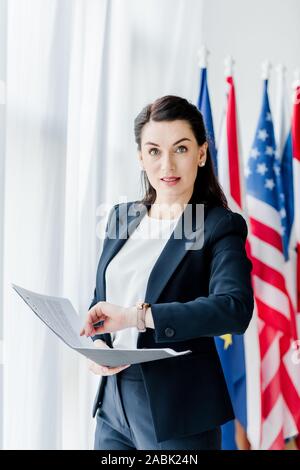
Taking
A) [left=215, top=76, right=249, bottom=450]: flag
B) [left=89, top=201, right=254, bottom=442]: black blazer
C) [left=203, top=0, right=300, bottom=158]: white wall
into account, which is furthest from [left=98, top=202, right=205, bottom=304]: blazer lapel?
[left=203, top=0, right=300, bottom=158]: white wall

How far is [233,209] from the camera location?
2086 millimetres

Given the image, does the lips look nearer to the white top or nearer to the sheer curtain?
the white top

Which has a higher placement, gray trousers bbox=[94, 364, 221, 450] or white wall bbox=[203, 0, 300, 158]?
white wall bbox=[203, 0, 300, 158]

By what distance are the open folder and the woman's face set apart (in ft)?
1.11

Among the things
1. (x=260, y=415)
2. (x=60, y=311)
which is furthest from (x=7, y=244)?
(x=260, y=415)

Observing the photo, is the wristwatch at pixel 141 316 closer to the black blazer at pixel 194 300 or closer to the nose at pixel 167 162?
the black blazer at pixel 194 300

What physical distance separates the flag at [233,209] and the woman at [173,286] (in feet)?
2.88

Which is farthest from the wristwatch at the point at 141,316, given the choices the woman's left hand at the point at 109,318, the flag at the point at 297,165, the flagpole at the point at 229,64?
the flagpole at the point at 229,64

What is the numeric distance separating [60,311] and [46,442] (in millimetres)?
546

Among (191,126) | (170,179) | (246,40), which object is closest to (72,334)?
(170,179)

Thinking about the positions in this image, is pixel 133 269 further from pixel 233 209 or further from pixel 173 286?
pixel 233 209

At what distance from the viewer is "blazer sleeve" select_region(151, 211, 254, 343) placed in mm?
1031

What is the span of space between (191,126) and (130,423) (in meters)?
0.65

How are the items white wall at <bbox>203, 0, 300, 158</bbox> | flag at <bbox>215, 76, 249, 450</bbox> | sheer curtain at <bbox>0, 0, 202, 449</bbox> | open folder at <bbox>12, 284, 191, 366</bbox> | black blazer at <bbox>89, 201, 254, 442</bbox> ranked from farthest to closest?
white wall at <bbox>203, 0, 300, 158</bbox> < flag at <bbox>215, 76, 249, 450</bbox> < sheer curtain at <bbox>0, 0, 202, 449</bbox> < black blazer at <bbox>89, 201, 254, 442</bbox> < open folder at <bbox>12, 284, 191, 366</bbox>
